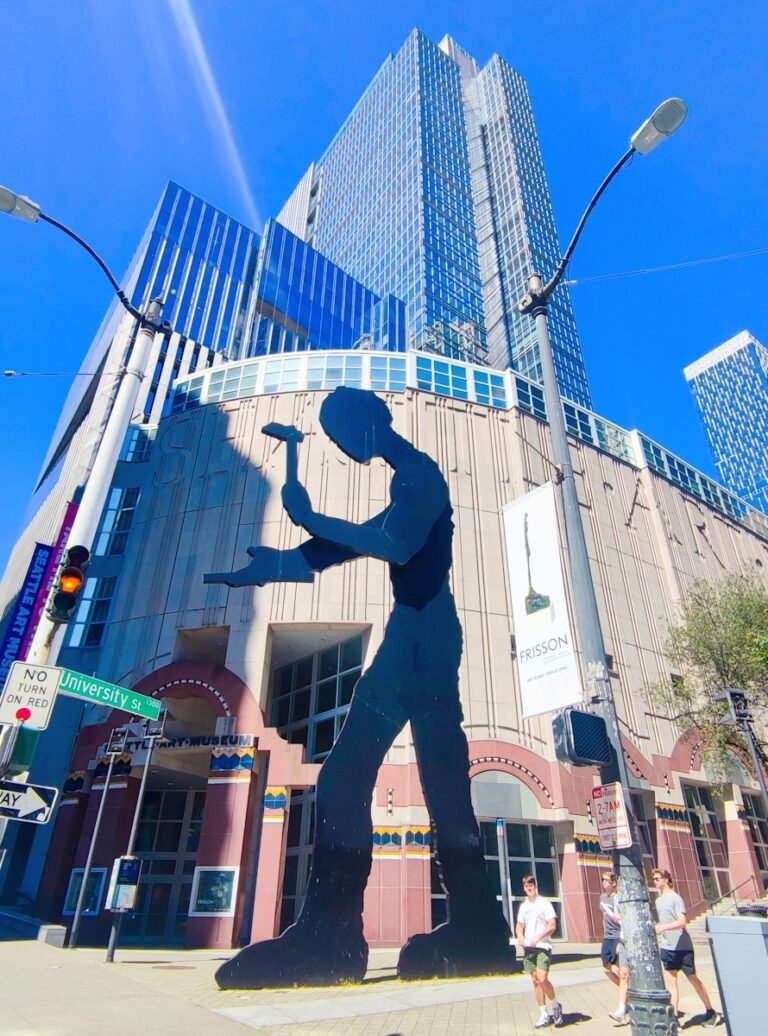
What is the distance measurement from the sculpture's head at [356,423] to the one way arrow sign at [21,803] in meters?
10.7

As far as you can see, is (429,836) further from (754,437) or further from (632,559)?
(754,437)

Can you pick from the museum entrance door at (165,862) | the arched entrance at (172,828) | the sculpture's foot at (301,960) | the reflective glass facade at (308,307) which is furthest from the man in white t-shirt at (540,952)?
the reflective glass facade at (308,307)

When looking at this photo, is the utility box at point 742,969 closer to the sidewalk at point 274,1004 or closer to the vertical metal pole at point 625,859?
the vertical metal pole at point 625,859

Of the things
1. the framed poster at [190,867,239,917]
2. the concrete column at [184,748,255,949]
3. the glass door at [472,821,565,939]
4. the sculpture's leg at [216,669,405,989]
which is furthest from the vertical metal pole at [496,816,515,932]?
the sculpture's leg at [216,669,405,989]

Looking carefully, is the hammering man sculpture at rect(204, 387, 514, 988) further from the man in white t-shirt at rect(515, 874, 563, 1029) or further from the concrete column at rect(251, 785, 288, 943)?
Result: the concrete column at rect(251, 785, 288, 943)

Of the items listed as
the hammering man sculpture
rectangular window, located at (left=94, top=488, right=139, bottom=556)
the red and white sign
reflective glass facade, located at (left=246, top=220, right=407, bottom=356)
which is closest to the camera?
the red and white sign

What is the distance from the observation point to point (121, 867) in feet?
53.6

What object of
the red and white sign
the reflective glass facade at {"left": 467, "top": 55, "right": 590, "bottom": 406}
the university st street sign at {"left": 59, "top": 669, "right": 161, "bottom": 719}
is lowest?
the red and white sign

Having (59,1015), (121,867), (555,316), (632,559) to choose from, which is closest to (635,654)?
(632,559)

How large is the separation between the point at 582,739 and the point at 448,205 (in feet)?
364

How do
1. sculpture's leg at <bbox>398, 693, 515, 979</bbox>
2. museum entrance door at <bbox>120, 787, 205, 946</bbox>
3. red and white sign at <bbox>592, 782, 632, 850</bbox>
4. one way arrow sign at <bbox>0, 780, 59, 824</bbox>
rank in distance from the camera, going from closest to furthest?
red and white sign at <bbox>592, 782, 632, 850</bbox>
one way arrow sign at <bbox>0, 780, 59, 824</bbox>
sculpture's leg at <bbox>398, 693, 515, 979</bbox>
museum entrance door at <bbox>120, 787, 205, 946</bbox>

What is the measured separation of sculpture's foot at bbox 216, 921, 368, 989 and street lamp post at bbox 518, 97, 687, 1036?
302 inches

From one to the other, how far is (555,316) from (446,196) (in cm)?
2682

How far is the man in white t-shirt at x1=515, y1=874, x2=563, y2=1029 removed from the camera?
8.90 metres
